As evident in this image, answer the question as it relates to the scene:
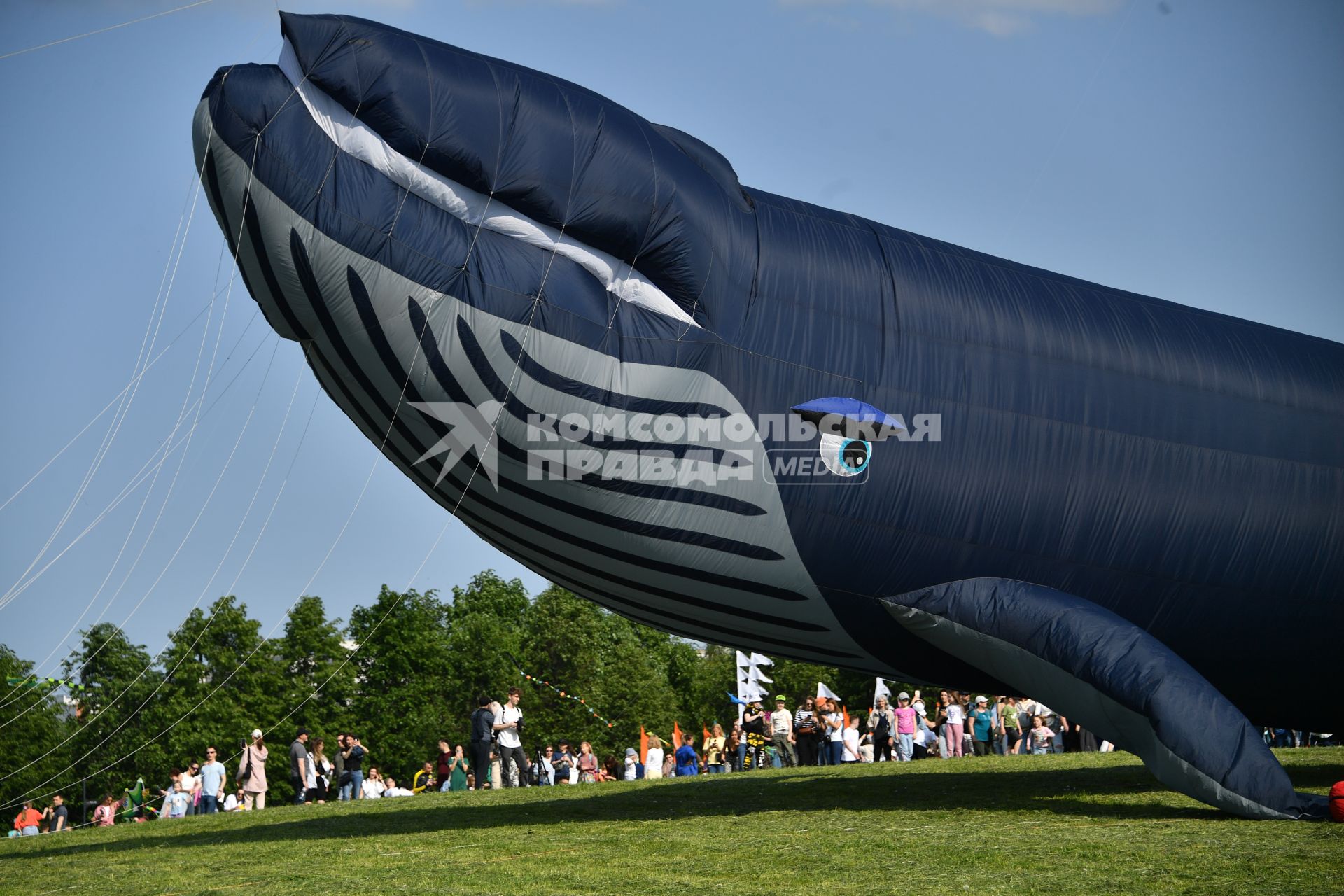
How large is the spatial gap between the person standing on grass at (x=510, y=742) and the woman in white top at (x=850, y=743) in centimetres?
566

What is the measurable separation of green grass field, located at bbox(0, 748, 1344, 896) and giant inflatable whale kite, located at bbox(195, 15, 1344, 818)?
1.32m

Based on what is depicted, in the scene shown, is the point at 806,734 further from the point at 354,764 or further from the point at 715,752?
the point at 715,752

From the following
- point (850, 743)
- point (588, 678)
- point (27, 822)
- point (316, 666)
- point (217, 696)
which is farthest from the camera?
point (588, 678)

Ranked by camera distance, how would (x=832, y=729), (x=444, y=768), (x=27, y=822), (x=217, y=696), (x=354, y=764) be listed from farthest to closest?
(x=217, y=696) < (x=444, y=768) < (x=27, y=822) < (x=832, y=729) < (x=354, y=764)

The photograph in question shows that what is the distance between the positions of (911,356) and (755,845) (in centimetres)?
469

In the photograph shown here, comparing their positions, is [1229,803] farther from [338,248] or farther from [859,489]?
[338,248]

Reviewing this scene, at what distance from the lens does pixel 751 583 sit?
39.3 feet

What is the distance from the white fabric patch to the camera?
1057 cm

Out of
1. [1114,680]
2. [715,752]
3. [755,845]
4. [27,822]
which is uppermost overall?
[1114,680]

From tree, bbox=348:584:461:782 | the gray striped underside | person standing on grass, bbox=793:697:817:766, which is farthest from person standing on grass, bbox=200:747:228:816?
tree, bbox=348:584:461:782

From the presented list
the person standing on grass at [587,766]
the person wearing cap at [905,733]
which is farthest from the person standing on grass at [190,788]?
the person wearing cap at [905,733]

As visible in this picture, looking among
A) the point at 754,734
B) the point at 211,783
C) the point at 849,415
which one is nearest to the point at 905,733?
the point at 754,734

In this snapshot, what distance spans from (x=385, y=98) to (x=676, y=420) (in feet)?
11.7

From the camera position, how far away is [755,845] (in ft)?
35.1
